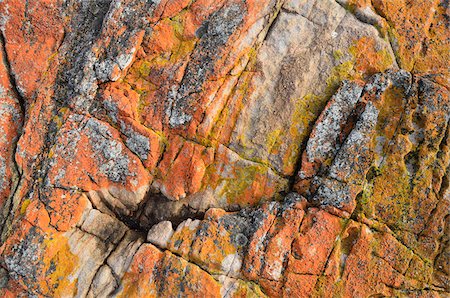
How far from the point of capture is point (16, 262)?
1123 cm

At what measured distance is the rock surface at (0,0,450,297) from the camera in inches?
413

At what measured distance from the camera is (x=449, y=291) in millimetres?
10125

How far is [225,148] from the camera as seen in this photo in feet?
38.8

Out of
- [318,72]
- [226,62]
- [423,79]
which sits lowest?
[226,62]

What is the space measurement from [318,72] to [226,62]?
2792 millimetres

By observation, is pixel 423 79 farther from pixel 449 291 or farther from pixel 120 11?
pixel 120 11

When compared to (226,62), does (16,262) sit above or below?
below

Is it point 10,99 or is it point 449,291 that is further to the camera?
point 10,99

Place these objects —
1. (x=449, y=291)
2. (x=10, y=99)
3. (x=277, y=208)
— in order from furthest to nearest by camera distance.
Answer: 1. (x=10, y=99)
2. (x=277, y=208)
3. (x=449, y=291)

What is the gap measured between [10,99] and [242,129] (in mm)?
7705

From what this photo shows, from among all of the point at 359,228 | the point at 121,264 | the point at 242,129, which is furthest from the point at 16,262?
the point at 359,228

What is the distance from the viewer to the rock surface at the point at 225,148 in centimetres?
1049

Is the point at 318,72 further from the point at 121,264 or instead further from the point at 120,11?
the point at 121,264

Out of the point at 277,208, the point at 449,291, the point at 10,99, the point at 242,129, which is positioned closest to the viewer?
the point at 449,291
